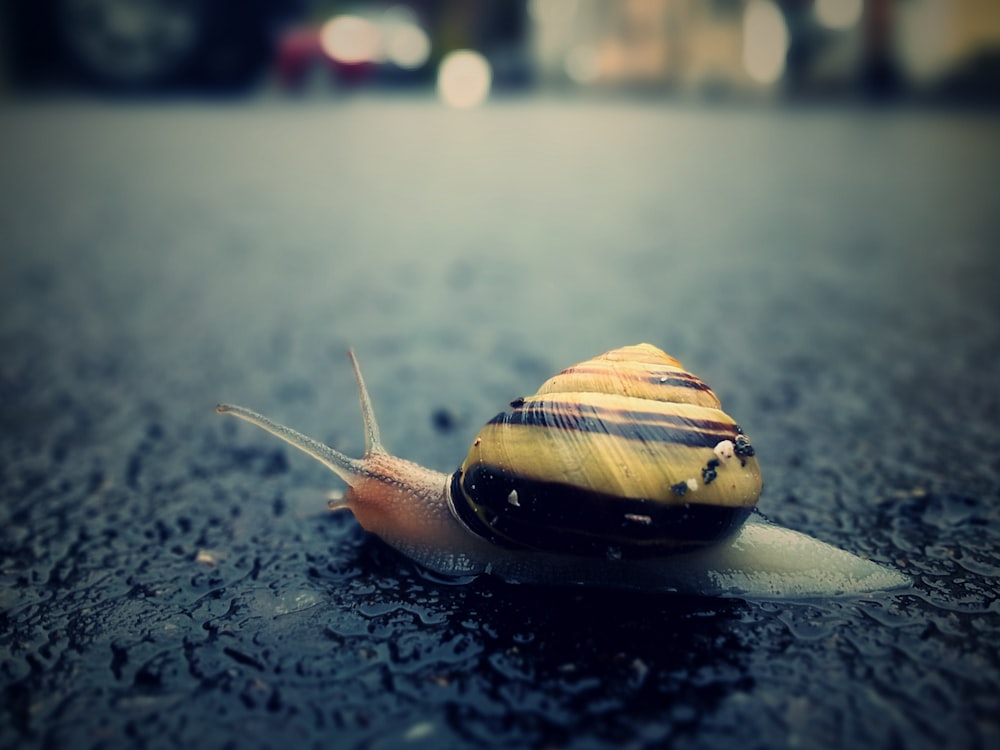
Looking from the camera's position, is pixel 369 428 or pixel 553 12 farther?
pixel 553 12

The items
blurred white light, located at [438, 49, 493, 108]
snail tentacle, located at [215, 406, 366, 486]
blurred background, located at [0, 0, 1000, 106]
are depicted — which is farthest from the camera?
blurred white light, located at [438, 49, 493, 108]

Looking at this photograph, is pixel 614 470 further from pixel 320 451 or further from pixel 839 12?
pixel 839 12

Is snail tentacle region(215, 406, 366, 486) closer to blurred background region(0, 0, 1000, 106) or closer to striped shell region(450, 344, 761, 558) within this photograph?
striped shell region(450, 344, 761, 558)

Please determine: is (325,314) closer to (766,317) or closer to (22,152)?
A: (766,317)

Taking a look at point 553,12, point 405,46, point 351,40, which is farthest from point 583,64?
point 351,40

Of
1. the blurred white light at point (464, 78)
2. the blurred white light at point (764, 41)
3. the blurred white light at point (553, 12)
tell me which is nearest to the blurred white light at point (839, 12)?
the blurred white light at point (764, 41)

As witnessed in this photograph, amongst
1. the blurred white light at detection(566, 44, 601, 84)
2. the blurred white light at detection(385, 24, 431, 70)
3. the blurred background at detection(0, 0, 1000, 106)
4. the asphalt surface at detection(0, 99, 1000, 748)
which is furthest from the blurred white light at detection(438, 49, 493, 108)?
the asphalt surface at detection(0, 99, 1000, 748)
